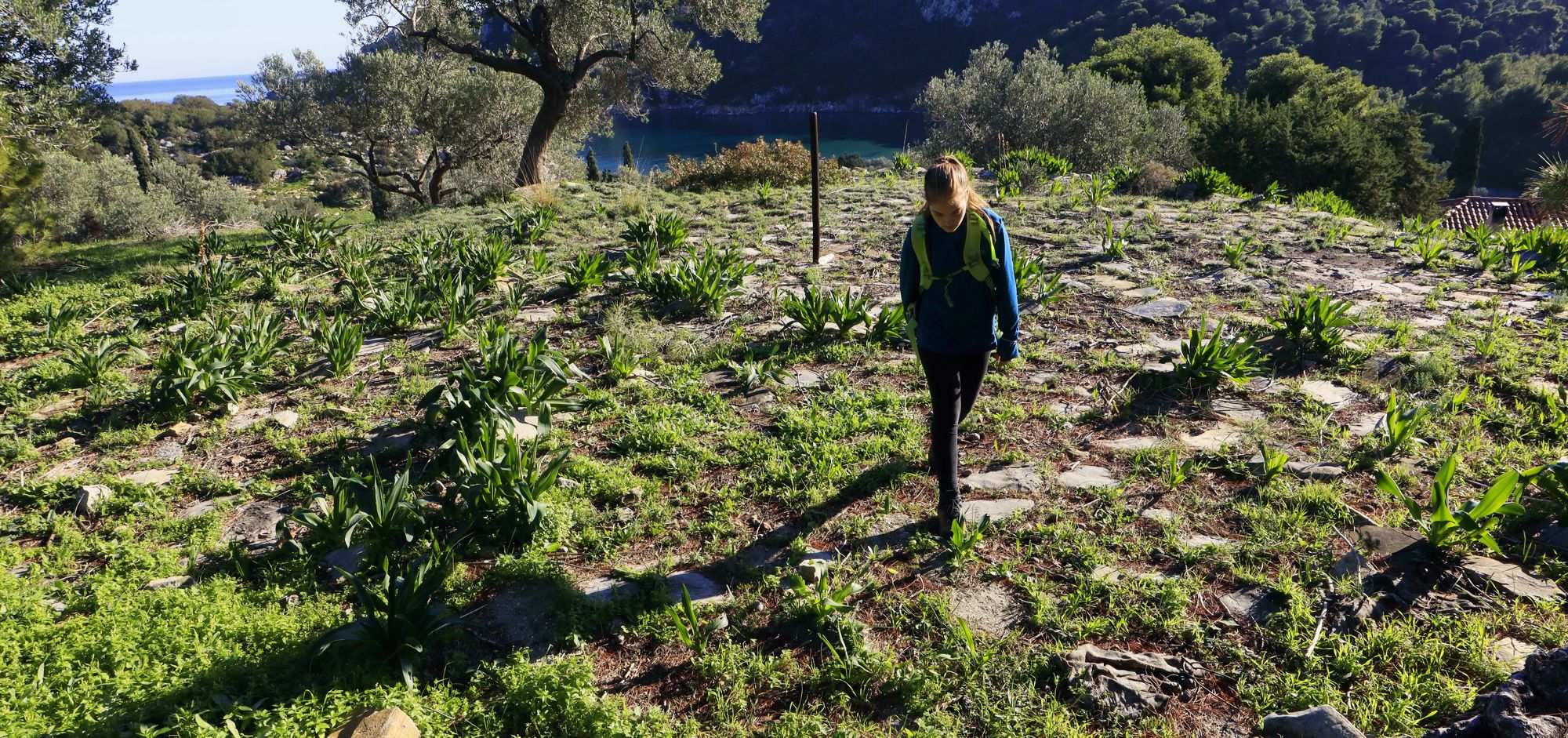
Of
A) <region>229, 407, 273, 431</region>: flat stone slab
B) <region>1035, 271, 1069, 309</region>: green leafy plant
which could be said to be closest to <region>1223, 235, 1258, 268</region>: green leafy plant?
<region>1035, 271, 1069, 309</region>: green leafy plant

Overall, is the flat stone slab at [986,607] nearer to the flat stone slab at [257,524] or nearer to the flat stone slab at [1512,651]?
the flat stone slab at [1512,651]

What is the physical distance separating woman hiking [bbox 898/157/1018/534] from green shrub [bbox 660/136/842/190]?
11.7 metres

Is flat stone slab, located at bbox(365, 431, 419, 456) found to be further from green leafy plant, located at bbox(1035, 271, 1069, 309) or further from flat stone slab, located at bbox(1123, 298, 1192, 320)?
flat stone slab, located at bbox(1123, 298, 1192, 320)

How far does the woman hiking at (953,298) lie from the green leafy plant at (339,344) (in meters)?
4.63

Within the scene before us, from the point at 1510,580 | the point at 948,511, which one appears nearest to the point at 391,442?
the point at 948,511

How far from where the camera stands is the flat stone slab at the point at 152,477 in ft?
14.5

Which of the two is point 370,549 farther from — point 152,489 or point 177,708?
point 152,489

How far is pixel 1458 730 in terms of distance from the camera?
2.04m

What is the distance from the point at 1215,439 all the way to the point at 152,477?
6.46 m

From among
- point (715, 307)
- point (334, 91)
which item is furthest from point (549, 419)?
point (334, 91)

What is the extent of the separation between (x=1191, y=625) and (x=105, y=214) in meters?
42.1

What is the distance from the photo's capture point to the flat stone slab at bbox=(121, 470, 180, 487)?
4.41 meters

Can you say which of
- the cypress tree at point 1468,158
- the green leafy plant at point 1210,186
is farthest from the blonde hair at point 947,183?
the cypress tree at point 1468,158

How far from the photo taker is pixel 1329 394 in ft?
16.7
